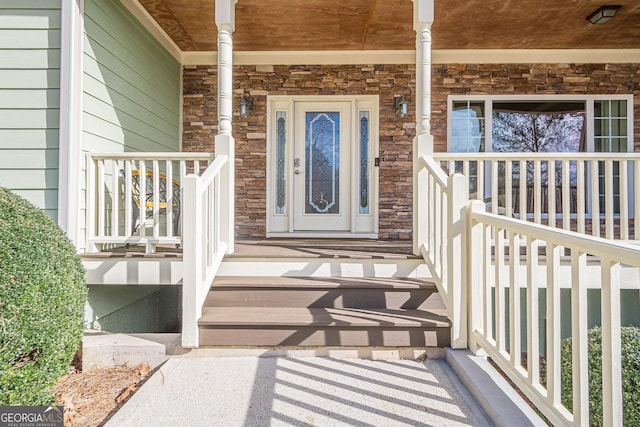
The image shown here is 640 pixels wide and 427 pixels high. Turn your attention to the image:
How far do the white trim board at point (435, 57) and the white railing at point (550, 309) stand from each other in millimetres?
3162

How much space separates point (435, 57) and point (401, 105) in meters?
0.79

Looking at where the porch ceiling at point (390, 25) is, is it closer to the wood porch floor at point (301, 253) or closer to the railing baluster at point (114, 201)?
the railing baluster at point (114, 201)

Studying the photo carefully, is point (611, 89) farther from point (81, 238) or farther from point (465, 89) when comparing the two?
point (81, 238)

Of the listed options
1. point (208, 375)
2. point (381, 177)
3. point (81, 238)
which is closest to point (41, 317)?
point (208, 375)

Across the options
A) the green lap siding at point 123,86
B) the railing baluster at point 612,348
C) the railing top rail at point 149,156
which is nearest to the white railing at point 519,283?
the railing baluster at point 612,348

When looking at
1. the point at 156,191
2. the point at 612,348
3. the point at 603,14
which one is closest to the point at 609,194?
the point at 603,14

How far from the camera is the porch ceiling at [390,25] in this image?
12.1 ft

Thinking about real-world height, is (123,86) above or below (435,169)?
above

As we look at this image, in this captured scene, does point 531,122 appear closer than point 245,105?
No

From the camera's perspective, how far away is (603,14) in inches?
147

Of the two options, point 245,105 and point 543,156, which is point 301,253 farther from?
point 245,105

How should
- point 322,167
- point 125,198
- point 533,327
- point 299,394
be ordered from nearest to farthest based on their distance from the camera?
1. point 533,327
2. point 299,394
3. point 125,198
4. point 322,167

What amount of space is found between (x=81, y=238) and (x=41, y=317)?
54.1 inches

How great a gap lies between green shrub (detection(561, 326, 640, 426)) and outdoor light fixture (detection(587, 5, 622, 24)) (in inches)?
120
